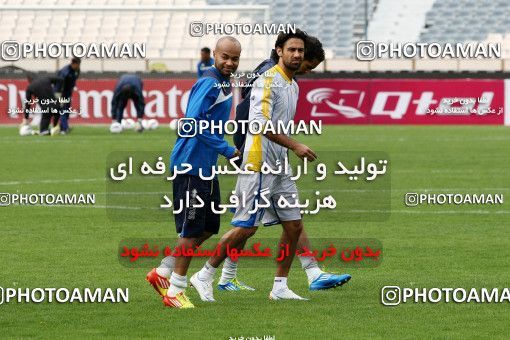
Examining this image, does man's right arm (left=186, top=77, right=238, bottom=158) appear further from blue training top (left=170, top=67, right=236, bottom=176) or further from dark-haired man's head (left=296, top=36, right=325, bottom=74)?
dark-haired man's head (left=296, top=36, right=325, bottom=74)

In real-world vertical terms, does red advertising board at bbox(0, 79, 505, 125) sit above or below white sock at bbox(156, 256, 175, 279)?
above

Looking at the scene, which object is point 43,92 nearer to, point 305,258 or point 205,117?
point 305,258

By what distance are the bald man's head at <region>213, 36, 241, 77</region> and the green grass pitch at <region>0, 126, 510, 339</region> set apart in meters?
1.63

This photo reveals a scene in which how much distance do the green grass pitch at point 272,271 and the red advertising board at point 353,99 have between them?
52.7 ft

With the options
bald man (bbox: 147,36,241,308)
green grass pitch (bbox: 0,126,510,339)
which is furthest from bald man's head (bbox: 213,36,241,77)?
green grass pitch (bbox: 0,126,510,339)

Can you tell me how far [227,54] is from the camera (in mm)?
9773

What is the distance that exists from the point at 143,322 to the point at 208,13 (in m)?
37.0

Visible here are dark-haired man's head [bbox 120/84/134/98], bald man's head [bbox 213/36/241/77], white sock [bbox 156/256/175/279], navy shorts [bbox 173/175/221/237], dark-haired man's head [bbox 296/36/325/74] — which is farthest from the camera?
dark-haired man's head [bbox 120/84/134/98]

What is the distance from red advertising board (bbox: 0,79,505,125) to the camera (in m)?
40.5

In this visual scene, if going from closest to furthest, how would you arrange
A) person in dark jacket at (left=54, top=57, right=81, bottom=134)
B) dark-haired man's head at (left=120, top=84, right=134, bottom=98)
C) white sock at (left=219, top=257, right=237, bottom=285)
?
1. white sock at (left=219, top=257, right=237, bottom=285)
2. person in dark jacket at (left=54, top=57, right=81, bottom=134)
3. dark-haired man's head at (left=120, top=84, right=134, bottom=98)

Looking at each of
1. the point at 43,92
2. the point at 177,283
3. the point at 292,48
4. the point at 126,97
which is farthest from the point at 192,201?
the point at 126,97

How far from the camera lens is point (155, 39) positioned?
48000 millimetres

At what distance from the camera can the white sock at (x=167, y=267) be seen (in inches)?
396

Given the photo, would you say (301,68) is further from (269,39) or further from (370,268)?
(269,39)
